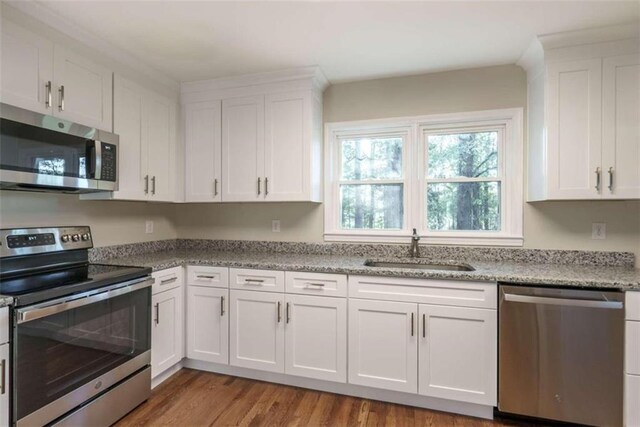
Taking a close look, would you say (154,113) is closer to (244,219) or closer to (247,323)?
(244,219)

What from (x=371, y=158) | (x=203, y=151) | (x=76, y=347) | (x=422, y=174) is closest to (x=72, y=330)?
(x=76, y=347)

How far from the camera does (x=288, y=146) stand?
2648 millimetres

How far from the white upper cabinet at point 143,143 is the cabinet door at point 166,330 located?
2.54ft

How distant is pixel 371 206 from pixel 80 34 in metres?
2.32

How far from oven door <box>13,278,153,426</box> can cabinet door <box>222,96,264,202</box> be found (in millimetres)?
988

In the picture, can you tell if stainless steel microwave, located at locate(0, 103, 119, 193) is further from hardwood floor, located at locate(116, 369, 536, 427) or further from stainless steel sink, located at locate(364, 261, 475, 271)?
stainless steel sink, located at locate(364, 261, 475, 271)

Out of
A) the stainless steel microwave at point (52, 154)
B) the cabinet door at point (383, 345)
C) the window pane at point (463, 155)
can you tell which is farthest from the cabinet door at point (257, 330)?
the window pane at point (463, 155)

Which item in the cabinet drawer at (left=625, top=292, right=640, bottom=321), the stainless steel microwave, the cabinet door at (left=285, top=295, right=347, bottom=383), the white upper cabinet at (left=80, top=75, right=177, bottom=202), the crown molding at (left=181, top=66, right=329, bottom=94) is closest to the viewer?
the stainless steel microwave

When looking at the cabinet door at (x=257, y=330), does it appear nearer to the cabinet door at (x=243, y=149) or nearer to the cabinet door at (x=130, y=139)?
the cabinet door at (x=243, y=149)

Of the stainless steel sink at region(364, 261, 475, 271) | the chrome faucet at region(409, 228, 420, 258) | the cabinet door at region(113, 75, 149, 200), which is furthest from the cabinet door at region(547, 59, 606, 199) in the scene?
the cabinet door at region(113, 75, 149, 200)

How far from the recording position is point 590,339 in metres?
1.82

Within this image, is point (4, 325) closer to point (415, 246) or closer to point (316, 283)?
point (316, 283)

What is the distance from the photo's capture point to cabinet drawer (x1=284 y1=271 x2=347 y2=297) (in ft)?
7.28

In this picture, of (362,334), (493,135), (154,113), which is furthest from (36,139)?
(493,135)
